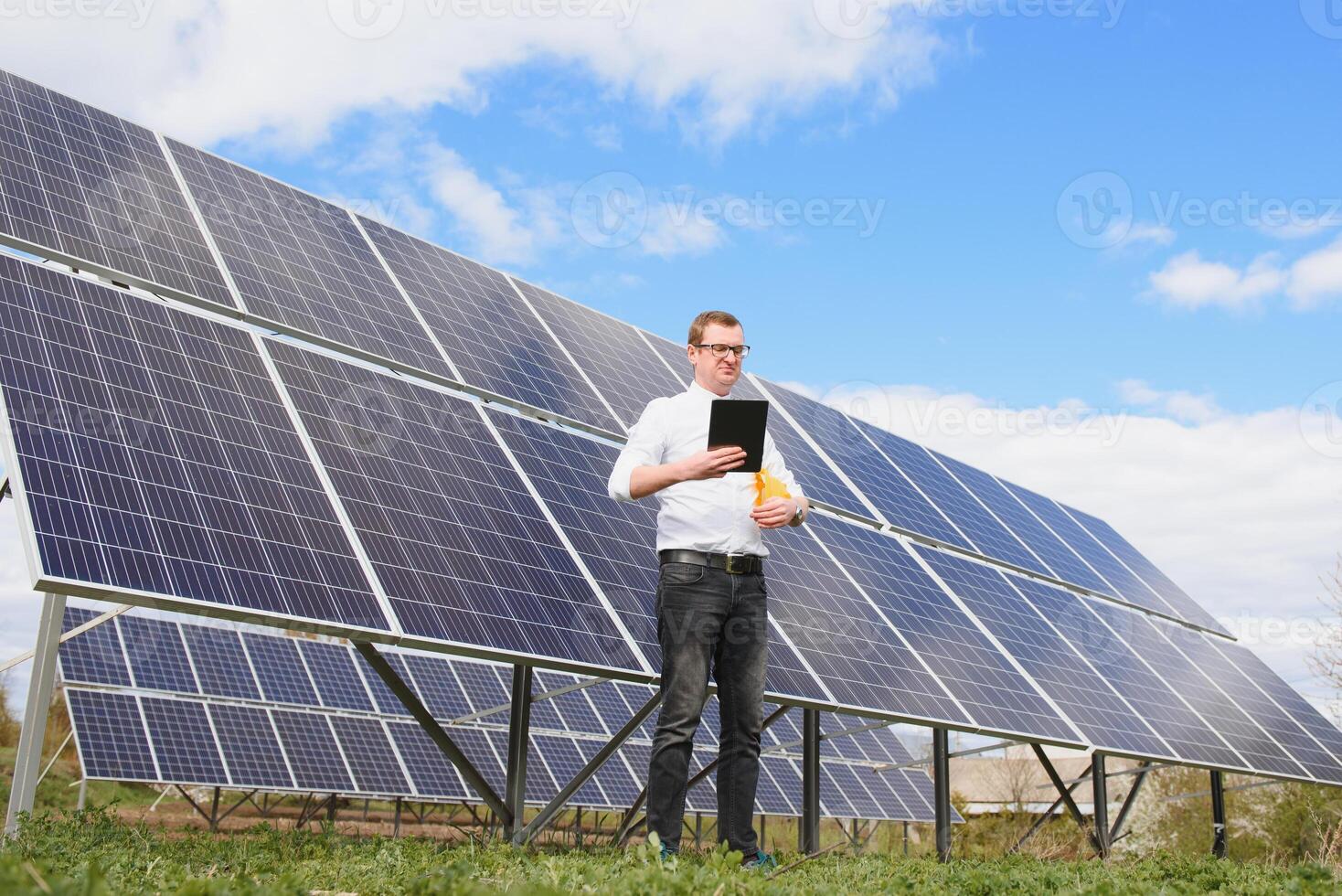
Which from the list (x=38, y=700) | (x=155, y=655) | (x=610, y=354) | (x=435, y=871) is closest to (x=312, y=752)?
(x=155, y=655)

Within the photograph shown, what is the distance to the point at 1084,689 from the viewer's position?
46.2 feet

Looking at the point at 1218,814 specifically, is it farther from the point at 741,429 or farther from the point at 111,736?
the point at 111,736

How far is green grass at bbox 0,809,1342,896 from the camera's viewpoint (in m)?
3.32

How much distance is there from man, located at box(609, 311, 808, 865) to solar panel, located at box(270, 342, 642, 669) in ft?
7.46

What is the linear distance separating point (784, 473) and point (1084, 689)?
952 cm

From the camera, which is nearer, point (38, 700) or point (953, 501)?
point (38, 700)

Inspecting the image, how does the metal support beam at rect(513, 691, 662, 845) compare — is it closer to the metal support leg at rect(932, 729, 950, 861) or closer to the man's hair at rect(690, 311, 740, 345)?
the man's hair at rect(690, 311, 740, 345)

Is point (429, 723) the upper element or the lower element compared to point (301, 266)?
lower

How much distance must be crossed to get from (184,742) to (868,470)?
488 inches

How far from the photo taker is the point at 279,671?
69.8 ft

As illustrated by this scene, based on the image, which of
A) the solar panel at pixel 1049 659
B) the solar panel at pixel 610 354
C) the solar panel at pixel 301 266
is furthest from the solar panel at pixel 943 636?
the solar panel at pixel 301 266

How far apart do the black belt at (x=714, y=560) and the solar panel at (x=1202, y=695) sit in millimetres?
12482

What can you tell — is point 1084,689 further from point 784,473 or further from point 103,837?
point 103,837

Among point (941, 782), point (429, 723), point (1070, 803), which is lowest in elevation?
point (1070, 803)
